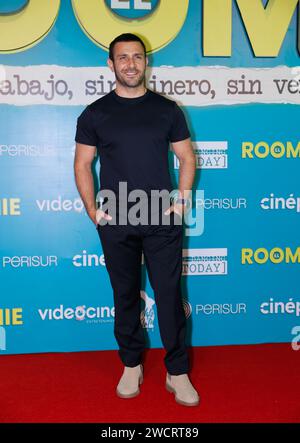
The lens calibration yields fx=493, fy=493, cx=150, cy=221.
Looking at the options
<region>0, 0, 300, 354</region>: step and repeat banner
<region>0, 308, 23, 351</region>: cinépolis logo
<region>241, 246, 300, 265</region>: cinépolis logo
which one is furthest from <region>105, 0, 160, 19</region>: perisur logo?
<region>0, 308, 23, 351</region>: cinépolis logo

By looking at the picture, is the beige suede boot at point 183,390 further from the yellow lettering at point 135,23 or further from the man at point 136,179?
the yellow lettering at point 135,23

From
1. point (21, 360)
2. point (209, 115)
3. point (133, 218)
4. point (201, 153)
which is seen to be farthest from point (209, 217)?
point (21, 360)

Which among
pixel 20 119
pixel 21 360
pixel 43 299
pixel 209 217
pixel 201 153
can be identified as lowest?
pixel 21 360

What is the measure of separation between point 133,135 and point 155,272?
645 millimetres

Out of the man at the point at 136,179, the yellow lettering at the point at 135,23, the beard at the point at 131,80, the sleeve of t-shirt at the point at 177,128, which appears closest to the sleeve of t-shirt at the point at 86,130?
the man at the point at 136,179

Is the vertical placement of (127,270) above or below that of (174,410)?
above

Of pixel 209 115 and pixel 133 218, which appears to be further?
pixel 209 115

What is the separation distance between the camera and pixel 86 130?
2.35 m

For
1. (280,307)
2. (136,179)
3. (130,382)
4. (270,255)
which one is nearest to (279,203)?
(270,255)

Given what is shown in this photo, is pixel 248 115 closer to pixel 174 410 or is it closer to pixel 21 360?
pixel 174 410

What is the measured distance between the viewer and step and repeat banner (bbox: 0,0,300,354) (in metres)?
2.78

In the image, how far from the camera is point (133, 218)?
231 centimetres

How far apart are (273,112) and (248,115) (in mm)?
154

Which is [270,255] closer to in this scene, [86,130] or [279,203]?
[279,203]
